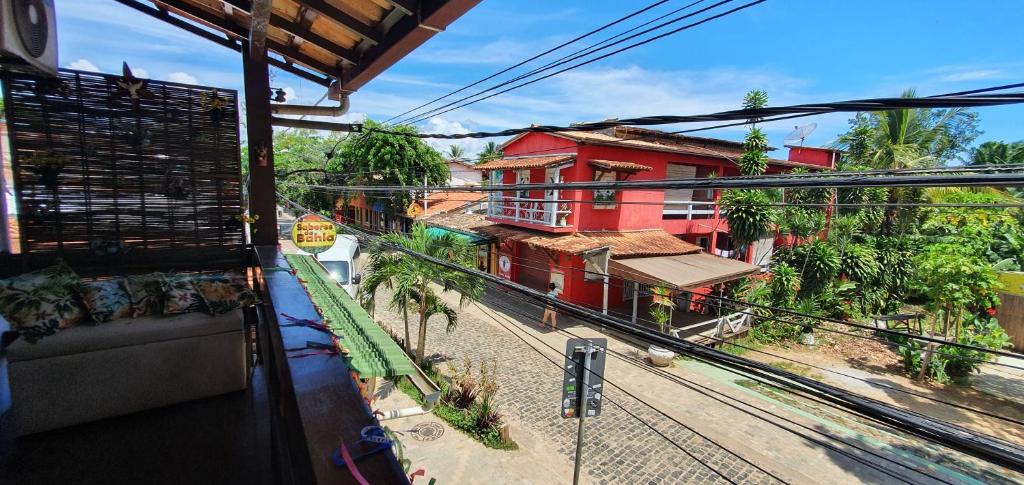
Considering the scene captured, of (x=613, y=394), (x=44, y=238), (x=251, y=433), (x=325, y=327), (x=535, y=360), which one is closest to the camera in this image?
(x=325, y=327)

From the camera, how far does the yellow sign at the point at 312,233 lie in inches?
301

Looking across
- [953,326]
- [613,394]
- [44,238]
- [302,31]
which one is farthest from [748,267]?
[44,238]

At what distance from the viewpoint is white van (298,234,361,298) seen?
1045cm

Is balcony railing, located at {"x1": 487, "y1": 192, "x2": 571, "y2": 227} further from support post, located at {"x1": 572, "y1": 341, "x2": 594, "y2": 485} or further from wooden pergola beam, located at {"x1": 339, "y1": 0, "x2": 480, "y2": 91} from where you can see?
wooden pergola beam, located at {"x1": 339, "y1": 0, "x2": 480, "y2": 91}

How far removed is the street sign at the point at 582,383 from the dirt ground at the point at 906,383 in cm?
383

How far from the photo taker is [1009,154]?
938 inches

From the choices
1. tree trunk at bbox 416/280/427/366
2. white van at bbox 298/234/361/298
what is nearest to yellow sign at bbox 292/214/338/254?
tree trunk at bbox 416/280/427/366

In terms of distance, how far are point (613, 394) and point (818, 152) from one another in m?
21.2

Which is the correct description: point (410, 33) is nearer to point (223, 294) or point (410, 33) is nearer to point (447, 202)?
point (223, 294)

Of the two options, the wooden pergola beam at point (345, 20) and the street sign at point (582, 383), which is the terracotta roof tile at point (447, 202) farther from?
the wooden pergola beam at point (345, 20)

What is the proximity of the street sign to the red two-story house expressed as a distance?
5.61 m

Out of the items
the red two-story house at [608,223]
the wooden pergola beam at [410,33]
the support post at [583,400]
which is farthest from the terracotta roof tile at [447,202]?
the wooden pergola beam at [410,33]

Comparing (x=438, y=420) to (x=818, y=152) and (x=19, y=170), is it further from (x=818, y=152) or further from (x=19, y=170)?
(x=818, y=152)

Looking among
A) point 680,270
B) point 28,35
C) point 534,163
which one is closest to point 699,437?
point 680,270
